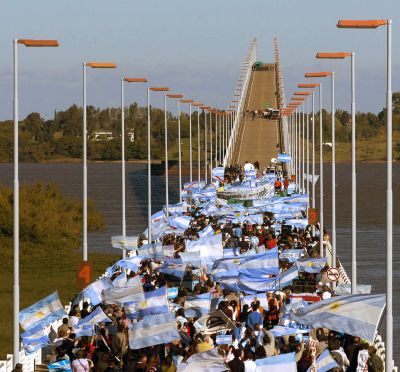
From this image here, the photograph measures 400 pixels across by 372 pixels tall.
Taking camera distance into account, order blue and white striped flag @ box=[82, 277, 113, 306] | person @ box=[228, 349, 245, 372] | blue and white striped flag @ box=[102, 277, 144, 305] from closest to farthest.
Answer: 1. person @ box=[228, 349, 245, 372]
2. blue and white striped flag @ box=[102, 277, 144, 305]
3. blue and white striped flag @ box=[82, 277, 113, 306]

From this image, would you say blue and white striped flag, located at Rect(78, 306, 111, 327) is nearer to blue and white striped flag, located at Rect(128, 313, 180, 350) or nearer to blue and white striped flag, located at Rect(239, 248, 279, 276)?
blue and white striped flag, located at Rect(128, 313, 180, 350)

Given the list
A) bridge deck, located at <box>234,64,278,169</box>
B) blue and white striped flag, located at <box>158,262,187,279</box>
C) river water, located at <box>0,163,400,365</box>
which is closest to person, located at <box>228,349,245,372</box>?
blue and white striped flag, located at <box>158,262,187,279</box>

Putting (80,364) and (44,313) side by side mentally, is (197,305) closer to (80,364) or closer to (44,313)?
(44,313)

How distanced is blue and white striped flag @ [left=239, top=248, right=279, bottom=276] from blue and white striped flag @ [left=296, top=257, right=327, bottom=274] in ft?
10.7

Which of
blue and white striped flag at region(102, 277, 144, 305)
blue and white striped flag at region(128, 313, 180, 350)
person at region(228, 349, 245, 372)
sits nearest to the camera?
person at region(228, 349, 245, 372)

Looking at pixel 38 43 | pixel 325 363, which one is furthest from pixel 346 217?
pixel 325 363

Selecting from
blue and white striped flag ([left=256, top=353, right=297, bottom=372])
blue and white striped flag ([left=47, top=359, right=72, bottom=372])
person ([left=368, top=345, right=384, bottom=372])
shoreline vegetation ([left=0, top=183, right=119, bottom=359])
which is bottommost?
shoreline vegetation ([left=0, top=183, right=119, bottom=359])

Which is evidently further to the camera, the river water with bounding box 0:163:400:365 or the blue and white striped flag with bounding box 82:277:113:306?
the river water with bounding box 0:163:400:365

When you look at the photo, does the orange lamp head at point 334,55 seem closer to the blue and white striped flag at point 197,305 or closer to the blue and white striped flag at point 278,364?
the blue and white striped flag at point 197,305

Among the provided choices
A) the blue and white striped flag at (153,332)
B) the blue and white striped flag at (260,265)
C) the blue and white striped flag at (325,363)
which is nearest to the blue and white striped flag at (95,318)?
the blue and white striped flag at (153,332)

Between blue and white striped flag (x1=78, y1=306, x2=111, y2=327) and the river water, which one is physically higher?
blue and white striped flag (x1=78, y1=306, x2=111, y2=327)

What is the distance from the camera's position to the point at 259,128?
397 feet

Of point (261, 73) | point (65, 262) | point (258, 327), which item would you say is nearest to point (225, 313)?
point (258, 327)

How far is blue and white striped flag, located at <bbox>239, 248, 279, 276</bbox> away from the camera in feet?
98.0
